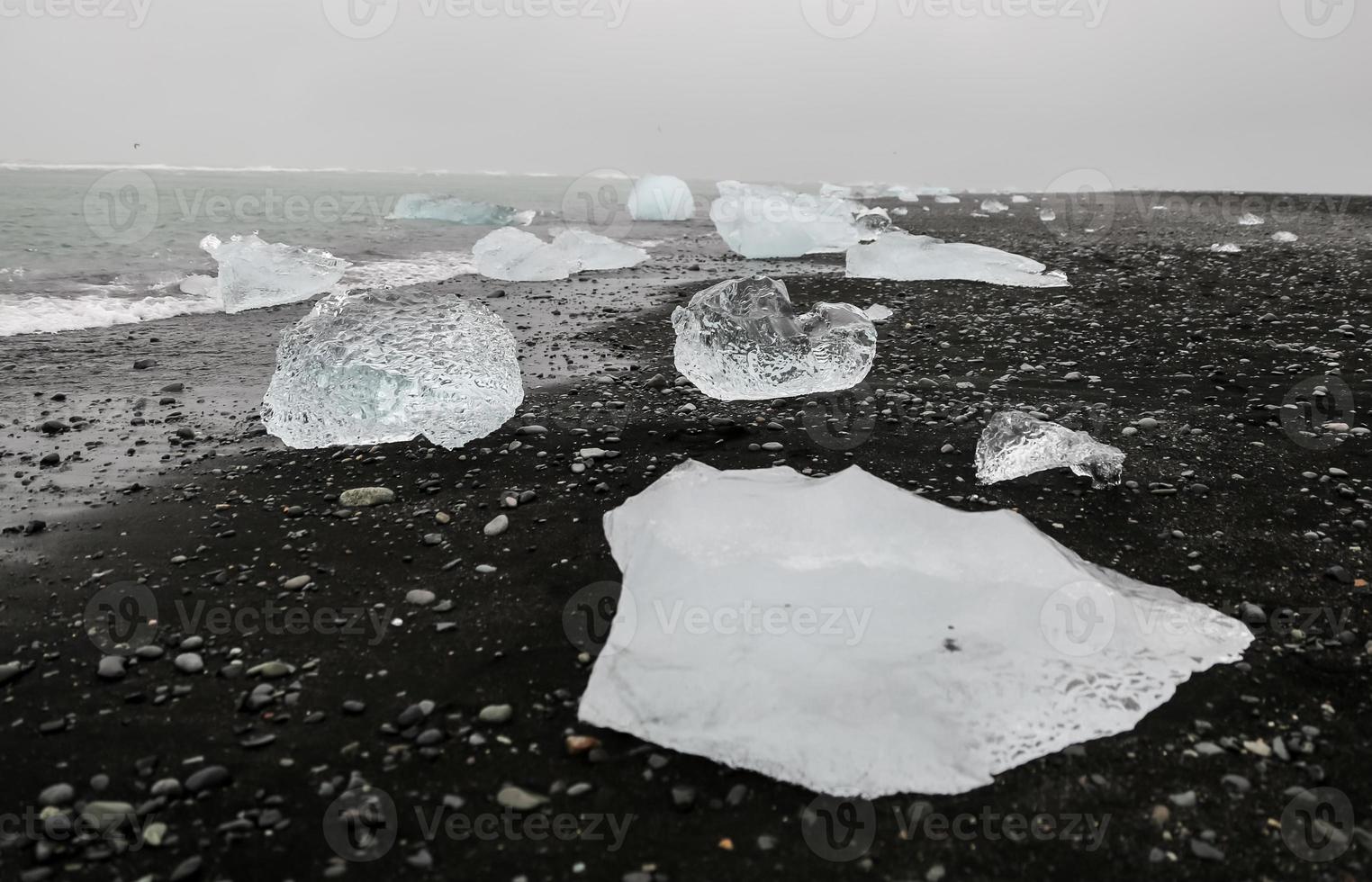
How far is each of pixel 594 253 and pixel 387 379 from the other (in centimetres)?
1045

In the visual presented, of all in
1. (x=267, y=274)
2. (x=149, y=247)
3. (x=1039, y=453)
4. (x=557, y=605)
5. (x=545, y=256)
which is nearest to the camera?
(x=557, y=605)

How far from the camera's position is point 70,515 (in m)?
4.55

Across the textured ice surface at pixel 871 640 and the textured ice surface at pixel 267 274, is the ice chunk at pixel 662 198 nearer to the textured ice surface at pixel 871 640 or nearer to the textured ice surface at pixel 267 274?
the textured ice surface at pixel 267 274

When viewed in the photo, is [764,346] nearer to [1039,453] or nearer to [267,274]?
[1039,453]

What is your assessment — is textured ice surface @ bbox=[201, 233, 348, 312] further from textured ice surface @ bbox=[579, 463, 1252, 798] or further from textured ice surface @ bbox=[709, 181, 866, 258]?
textured ice surface @ bbox=[579, 463, 1252, 798]

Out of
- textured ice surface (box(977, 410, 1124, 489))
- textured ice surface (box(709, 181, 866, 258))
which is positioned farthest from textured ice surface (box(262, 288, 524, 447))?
textured ice surface (box(709, 181, 866, 258))

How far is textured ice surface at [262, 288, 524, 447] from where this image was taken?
18.3 feet

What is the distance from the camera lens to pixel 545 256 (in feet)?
48.1

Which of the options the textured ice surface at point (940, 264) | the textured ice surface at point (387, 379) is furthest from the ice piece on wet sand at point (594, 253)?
the textured ice surface at point (387, 379)

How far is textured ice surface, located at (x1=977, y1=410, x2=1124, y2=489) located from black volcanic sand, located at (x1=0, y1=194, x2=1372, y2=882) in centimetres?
20

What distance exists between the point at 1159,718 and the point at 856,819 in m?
1.23

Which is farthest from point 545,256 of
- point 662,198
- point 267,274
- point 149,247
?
point 662,198

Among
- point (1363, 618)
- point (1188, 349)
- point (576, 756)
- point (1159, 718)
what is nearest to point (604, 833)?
point (576, 756)

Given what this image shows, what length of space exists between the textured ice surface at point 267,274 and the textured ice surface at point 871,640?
10.1m
